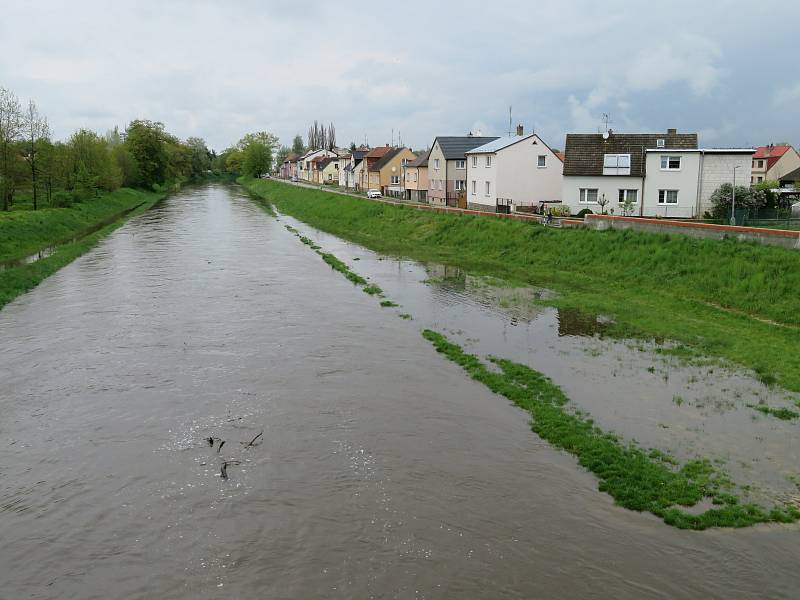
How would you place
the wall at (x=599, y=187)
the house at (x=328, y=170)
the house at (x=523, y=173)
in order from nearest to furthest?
the wall at (x=599, y=187) → the house at (x=523, y=173) → the house at (x=328, y=170)

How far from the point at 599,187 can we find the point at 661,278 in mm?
24913

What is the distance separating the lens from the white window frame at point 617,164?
50.8 meters

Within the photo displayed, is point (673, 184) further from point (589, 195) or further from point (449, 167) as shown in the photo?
point (449, 167)

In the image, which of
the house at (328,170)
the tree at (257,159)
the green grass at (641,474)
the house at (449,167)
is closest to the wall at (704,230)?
the green grass at (641,474)

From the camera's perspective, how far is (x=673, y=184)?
49719 millimetres

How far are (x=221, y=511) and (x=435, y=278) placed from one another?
22.7 meters

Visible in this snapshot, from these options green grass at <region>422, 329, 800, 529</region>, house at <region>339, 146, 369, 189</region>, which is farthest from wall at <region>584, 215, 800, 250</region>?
house at <region>339, 146, 369, 189</region>

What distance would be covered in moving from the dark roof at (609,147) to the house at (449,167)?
62.5 ft

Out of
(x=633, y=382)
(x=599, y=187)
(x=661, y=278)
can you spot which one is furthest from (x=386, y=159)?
(x=633, y=382)

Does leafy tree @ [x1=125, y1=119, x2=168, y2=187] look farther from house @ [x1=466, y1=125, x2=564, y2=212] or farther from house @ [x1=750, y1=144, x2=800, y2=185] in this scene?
house @ [x1=750, y1=144, x2=800, y2=185]

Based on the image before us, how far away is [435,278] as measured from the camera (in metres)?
32.5

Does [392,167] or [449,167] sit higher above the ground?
[392,167]

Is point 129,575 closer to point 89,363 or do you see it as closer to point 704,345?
point 89,363

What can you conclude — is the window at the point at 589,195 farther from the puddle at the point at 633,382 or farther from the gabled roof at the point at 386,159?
the gabled roof at the point at 386,159
